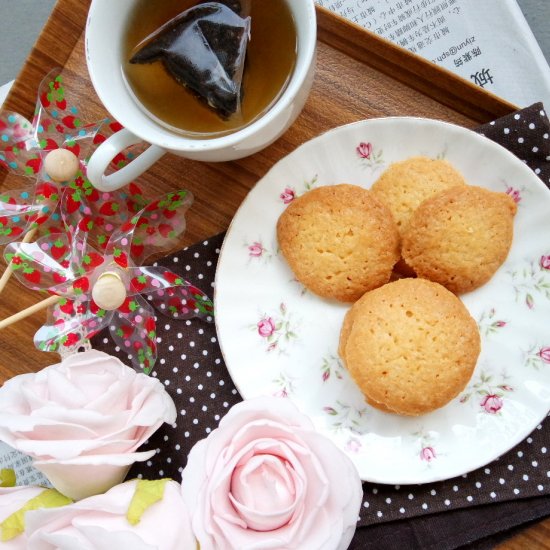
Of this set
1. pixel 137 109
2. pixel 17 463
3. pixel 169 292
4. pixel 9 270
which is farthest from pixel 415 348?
pixel 17 463

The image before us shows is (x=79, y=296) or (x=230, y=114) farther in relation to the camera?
(x=79, y=296)

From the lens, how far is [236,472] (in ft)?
2.60

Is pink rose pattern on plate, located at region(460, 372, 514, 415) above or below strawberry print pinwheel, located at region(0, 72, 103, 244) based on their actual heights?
above

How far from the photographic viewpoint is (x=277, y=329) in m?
0.95

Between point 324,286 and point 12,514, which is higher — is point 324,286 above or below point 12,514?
above

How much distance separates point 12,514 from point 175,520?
216 mm

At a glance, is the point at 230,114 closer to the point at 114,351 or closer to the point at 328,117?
the point at 328,117

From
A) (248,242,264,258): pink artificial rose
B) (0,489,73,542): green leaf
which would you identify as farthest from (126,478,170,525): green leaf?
(248,242,264,258): pink artificial rose

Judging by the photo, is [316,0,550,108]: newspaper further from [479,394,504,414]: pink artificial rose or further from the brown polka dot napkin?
[479,394,504,414]: pink artificial rose

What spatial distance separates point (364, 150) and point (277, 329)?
11.6 inches

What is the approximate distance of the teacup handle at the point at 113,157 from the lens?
0.76 meters

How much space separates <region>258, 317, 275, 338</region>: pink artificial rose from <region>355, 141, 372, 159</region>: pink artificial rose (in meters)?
0.28

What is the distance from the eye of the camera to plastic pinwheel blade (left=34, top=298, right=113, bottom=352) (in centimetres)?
95

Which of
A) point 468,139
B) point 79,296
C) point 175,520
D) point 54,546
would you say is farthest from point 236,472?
point 468,139
